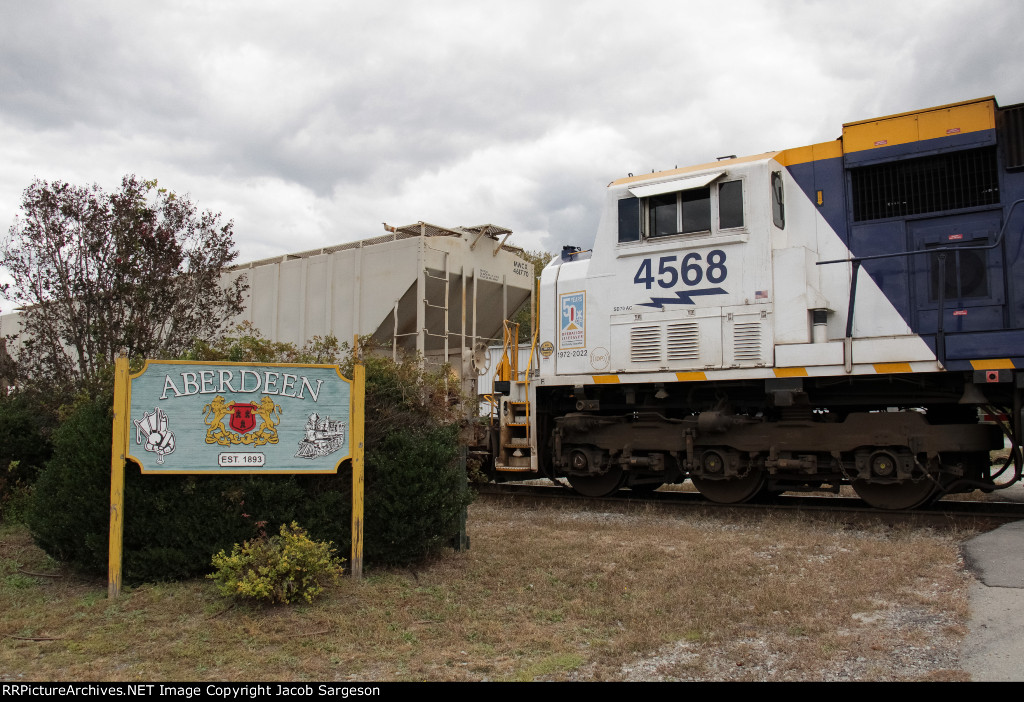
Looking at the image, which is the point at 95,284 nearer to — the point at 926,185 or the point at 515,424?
the point at 515,424

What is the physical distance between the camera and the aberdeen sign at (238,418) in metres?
5.82

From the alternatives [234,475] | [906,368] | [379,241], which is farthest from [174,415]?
[379,241]

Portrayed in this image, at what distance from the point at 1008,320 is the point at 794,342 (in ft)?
7.14

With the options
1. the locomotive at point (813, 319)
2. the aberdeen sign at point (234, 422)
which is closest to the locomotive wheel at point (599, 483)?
the locomotive at point (813, 319)

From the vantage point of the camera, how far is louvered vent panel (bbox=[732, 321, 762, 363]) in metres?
9.30

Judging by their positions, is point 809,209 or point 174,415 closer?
point 174,415

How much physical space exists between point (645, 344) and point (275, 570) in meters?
6.03

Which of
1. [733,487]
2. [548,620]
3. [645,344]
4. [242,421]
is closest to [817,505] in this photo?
[733,487]

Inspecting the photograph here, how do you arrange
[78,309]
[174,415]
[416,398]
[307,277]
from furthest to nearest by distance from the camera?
[307,277]
[78,309]
[416,398]
[174,415]

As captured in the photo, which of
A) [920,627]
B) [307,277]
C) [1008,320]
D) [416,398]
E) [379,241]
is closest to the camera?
[920,627]

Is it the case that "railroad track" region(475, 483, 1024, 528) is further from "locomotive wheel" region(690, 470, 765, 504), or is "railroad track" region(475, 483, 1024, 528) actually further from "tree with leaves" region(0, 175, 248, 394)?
"tree with leaves" region(0, 175, 248, 394)

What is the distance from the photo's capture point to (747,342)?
30.7 feet
